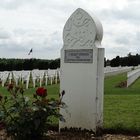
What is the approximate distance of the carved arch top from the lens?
8156 mm

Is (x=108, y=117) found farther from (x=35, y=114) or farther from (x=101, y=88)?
(x=35, y=114)

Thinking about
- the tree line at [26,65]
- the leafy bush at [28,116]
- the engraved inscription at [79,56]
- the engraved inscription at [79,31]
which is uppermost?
the engraved inscription at [79,31]

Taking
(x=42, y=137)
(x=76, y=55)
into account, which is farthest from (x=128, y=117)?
(x=42, y=137)

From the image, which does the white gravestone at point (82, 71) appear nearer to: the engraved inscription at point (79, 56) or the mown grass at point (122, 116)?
the engraved inscription at point (79, 56)

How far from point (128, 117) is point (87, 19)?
274 centimetres

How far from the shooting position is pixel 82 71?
8320 millimetres

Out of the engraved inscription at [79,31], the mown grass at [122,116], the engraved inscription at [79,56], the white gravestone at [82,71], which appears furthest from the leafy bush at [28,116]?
the mown grass at [122,116]

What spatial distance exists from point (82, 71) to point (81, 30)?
0.76 m

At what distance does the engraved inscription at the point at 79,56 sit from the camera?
322 inches

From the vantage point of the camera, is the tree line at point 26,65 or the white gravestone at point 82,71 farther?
the tree line at point 26,65

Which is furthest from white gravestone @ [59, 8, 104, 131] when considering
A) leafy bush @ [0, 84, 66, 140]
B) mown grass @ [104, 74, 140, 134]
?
leafy bush @ [0, 84, 66, 140]

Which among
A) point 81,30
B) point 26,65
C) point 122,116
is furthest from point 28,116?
point 26,65

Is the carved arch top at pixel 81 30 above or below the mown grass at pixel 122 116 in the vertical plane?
above

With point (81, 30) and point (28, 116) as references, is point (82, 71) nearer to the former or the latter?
point (81, 30)
